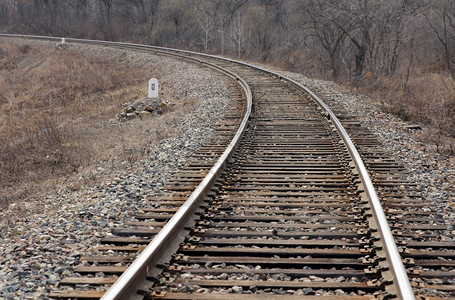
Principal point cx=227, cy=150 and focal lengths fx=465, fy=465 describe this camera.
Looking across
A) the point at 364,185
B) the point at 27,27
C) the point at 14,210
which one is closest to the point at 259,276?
the point at 364,185

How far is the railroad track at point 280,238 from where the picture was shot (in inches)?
133

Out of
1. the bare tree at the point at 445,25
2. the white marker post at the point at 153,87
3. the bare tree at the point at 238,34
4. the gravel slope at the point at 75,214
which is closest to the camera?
the gravel slope at the point at 75,214

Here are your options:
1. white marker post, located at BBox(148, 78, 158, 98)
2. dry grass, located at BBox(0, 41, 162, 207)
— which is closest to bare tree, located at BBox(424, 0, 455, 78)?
dry grass, located at BBox(0, 41, 162, 207)

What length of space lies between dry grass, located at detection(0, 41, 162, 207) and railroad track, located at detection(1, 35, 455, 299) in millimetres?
2871

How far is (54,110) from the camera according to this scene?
663 inches

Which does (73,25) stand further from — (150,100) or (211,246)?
(211,246)

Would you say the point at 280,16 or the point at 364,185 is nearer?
the point at 364,185

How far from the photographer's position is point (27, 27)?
163 ft

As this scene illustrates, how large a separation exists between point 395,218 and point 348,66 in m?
22.3

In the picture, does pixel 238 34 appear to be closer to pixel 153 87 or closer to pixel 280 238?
pixel 153 87

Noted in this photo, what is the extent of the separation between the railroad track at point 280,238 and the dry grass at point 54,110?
2.87 meters

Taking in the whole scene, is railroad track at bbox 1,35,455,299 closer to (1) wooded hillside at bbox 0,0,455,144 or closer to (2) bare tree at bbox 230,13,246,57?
(1) wooded hillside at bbox 0,0,455,144

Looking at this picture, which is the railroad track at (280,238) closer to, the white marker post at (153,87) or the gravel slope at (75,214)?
the gravel slope at (75,214)

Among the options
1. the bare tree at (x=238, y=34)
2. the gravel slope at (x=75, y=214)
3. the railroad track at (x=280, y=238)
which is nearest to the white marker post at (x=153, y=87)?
the gravel slope at (x=75, y=214)
